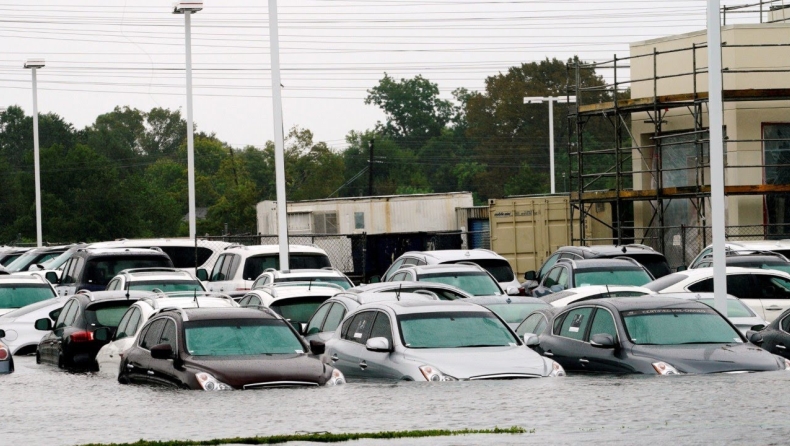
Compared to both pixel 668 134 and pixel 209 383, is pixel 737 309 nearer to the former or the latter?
pixel 209 383

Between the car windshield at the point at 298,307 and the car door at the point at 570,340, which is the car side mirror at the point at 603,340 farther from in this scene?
the car windshield at the point at 298,307

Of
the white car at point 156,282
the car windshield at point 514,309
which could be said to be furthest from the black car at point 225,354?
the white car at point 156,282

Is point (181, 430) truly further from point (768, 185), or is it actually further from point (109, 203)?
point (109, 203)

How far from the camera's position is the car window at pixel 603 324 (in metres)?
16.5

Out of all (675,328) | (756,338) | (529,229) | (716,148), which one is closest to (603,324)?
(675,328)

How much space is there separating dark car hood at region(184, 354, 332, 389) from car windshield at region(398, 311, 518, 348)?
1.41m

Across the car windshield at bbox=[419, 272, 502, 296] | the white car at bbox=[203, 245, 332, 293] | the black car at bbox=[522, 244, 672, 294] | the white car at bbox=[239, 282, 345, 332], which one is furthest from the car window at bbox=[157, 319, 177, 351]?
the black car at bbox=[522, 244, 672, 294]

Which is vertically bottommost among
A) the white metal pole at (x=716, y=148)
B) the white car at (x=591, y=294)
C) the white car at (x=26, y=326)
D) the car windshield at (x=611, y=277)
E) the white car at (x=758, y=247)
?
the white car at (x=26, y=326)

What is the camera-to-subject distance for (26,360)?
23859 mm

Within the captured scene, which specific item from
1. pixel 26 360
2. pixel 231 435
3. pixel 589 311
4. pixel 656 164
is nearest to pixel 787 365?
pixel 589 311

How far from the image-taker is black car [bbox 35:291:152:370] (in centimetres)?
2038

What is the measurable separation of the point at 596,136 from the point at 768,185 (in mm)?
61153

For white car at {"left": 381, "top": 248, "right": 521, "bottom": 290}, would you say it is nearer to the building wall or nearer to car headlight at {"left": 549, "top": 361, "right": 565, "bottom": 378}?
the building wall

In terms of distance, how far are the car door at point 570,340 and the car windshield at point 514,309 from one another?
314cm
